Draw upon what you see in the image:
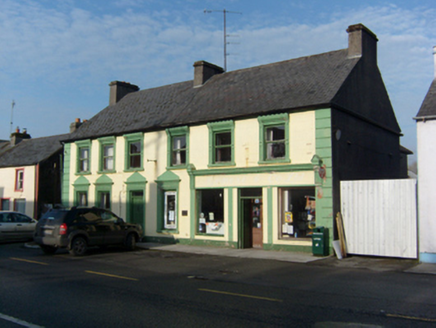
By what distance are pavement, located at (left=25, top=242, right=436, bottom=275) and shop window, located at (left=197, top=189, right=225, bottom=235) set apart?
926 millimetres

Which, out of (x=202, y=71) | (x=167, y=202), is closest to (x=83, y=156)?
(x=167, y=202)

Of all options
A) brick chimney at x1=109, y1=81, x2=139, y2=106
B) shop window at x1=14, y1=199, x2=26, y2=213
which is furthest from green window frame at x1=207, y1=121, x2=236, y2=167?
shop window at x1=14, y1=199, x2=26, y2=213

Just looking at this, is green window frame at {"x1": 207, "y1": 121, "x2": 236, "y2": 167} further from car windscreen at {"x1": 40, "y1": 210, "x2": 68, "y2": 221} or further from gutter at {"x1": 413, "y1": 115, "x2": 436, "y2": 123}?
gutter at {"x1": 413, "y1": 115, "x2": 436, "y2": 123}

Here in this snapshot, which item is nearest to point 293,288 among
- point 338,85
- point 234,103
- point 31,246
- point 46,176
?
point 338,85

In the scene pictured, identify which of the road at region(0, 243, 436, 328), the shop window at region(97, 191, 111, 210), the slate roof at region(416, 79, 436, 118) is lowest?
the road at region(0, 243, 436, 328)

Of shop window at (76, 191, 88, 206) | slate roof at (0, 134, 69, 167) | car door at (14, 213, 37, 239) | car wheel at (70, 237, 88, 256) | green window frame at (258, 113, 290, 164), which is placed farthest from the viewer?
slate roof at (0, 134, 69, 167)

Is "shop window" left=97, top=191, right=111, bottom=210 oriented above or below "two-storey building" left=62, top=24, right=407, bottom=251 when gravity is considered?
below

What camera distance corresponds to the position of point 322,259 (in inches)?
600

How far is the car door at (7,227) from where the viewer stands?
69.9 feet

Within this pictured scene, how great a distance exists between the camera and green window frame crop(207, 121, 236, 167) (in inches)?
763

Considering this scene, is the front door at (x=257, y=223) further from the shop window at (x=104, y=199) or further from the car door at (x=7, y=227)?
the car door at (x=7, y=227)

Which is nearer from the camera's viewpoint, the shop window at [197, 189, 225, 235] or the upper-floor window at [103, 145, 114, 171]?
the shop window at [197, 189, 225, 235]

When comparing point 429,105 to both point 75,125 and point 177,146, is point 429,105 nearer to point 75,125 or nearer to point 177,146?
point 177,146

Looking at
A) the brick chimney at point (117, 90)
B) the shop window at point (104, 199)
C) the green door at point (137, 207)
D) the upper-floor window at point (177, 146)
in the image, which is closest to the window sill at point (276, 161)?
the upper-floor window at point (177, 146)
